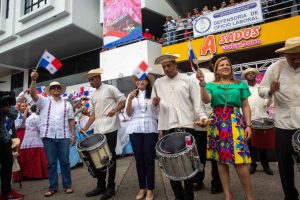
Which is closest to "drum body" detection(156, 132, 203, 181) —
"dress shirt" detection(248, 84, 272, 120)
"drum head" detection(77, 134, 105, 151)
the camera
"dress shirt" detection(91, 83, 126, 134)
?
"drum head" detection(77, 134, 105, 151)

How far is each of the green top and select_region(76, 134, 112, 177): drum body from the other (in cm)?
165

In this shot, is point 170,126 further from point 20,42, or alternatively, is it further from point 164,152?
point 20,42

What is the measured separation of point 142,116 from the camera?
3.88 metres

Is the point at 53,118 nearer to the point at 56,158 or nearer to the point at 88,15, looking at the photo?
the point at 56,158

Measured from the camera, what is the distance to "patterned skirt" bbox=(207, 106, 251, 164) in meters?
2.89

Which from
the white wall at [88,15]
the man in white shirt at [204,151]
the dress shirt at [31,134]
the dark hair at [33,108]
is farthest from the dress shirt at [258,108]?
the white wall at [88,15]

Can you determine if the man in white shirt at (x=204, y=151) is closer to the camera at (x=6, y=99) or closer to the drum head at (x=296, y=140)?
the drum head at (x=296, y=140)

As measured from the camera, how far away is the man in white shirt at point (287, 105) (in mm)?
2852

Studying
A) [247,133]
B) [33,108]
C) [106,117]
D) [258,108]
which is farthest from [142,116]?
[33,108]

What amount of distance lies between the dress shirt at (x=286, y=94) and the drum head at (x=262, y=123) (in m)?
1.34

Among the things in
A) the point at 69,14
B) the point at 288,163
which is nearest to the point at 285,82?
the point at 288,163

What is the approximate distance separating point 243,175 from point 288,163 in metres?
0.52

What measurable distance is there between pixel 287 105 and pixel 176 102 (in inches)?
49.6

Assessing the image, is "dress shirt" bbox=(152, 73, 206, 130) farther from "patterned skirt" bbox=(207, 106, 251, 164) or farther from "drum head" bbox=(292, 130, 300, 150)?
"drum head" bbox=(292, 130, 300, 150)
